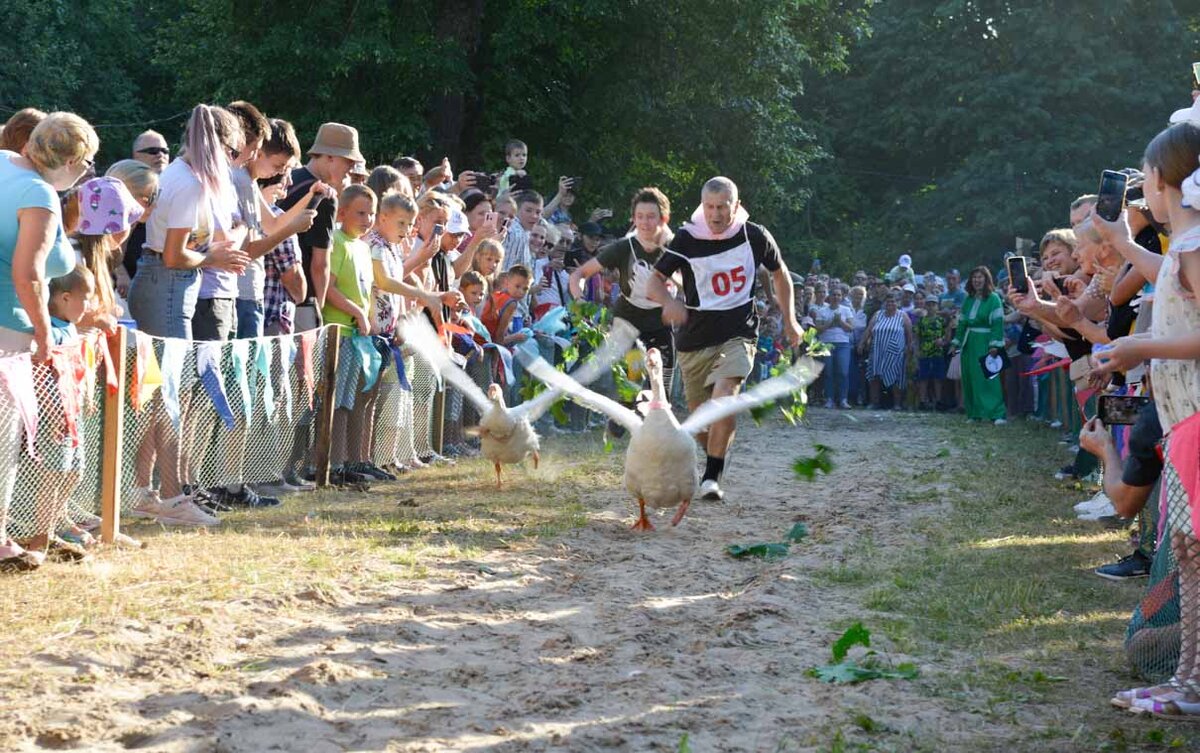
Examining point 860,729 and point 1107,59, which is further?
point 1107,59

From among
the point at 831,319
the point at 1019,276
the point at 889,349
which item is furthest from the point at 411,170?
the point at 889,349

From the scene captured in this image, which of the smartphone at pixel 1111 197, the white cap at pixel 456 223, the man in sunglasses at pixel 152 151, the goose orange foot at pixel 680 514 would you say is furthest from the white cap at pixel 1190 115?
the white cap at pixel 456 223

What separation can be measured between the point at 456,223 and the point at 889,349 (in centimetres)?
1303

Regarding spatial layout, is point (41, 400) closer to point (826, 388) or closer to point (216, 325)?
point (216, 325)

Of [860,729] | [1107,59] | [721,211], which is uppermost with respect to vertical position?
[1107,59]

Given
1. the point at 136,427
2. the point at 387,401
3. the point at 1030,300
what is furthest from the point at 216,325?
the point at 1030,300

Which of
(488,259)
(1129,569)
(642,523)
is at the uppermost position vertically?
(488,259)

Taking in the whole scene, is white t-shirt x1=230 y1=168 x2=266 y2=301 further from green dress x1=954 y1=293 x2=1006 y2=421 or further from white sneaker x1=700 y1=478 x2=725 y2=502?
green dress x1=954 y1=293 x2=1006 y2=421

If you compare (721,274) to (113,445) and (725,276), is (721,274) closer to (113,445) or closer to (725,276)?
(725,276)

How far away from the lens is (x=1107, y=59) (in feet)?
134

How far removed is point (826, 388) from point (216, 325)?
16966 mm

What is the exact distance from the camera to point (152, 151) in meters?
9.93

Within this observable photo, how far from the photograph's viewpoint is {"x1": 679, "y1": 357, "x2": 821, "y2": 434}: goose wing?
9211mm

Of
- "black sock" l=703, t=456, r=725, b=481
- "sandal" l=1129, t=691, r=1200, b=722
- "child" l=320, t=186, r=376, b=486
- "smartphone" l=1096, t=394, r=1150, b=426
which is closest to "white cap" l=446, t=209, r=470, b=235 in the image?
"child" l=320, t=186, r=376, b=486
